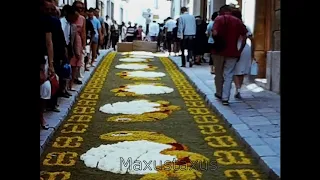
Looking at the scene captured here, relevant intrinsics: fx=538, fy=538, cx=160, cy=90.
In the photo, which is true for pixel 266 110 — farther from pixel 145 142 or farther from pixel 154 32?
pixel 154 32

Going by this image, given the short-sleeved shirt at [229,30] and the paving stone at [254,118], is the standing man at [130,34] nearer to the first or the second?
the short-sleeved shirt at [229,30]

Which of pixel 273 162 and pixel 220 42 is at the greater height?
pixel 220 42

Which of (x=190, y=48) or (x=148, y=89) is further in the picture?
(x=190, y=48)

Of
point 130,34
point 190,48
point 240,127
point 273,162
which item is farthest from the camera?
point 130,34

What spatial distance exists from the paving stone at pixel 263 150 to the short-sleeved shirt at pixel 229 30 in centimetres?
331

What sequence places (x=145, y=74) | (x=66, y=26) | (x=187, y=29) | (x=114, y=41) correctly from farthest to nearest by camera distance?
1. (x=114, y=41)
2. (x=187, y=29)
3. (x=145, y=74)
4. (x=66, y=26)

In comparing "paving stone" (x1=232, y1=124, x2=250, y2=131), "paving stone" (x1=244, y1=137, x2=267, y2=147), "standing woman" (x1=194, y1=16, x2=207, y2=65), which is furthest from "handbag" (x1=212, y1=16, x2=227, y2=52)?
"standing woman" (x1=194, y1=16, x2=207, y2=65)

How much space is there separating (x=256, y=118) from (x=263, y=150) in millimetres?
2166

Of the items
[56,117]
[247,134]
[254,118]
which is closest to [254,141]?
[247,134]

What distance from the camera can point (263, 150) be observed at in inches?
220

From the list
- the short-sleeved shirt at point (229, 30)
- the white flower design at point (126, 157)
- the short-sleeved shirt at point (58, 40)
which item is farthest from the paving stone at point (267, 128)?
the short-sleeved shirt at point (58, 40)
